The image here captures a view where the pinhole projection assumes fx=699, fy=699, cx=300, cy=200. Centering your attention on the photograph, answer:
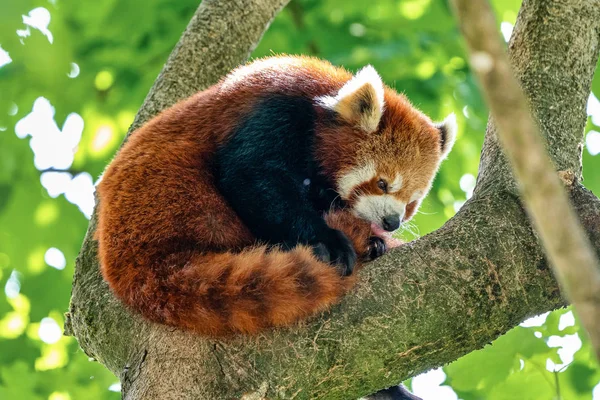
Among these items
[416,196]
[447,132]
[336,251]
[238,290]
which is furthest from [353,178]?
[238,290]

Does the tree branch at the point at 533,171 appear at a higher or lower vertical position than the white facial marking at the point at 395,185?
higher

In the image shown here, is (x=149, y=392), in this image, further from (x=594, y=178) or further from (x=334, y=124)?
(x=594, y=178)

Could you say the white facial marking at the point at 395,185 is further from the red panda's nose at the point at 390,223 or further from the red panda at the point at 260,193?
the red panda's nose at the point at 390,223

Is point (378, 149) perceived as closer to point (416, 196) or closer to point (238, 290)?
point (416, 196)

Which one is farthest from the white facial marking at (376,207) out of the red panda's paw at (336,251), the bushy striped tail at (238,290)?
the bushy striped tail at (238,290)

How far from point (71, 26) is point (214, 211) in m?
3.13

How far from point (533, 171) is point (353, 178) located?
8.38ft

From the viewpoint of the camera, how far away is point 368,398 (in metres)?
2.71

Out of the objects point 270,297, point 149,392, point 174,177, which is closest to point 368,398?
point 270,297

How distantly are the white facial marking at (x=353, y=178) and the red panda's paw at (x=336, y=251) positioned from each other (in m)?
0.77

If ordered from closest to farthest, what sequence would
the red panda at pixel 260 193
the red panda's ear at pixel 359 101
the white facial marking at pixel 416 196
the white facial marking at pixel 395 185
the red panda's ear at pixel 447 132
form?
the red panda at pixel 260 193 < the red panda's ear at pixel 359 101 < the white facial marking at pixel 395 185 < the white facial marking at pixel 416 196 < the red panda's ear at pixel 447 132

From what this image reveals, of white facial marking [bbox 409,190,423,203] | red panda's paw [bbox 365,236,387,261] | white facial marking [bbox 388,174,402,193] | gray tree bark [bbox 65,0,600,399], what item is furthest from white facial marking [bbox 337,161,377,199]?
gray tree bark [bbox 65,0,600,399]

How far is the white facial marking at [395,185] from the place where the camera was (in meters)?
3.60

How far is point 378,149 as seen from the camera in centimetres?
355
